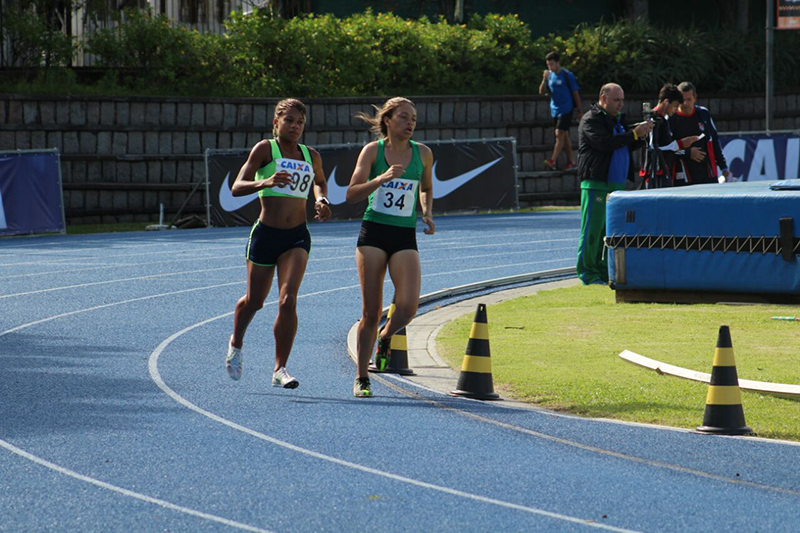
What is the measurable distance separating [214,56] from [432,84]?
5.59 m

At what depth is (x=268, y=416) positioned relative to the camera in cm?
802

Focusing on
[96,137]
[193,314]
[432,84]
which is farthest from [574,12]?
[193,314]

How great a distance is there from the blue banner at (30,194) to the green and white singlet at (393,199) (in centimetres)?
1509

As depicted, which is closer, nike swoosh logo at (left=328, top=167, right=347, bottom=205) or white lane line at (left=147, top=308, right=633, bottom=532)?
white lane line at (left=147, top=308, right=633, bottom=532)

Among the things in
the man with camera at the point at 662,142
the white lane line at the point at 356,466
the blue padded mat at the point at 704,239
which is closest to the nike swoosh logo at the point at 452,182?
the man with camera at the point at 662,142

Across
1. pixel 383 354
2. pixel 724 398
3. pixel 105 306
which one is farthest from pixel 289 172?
pixel 105 306

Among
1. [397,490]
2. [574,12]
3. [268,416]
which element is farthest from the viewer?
[574,12]

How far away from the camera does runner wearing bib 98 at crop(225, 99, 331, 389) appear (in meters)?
8.73

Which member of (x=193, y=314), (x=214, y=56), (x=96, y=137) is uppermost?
(x=214, y=56)

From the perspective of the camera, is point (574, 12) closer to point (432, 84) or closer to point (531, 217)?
point (432, 84)

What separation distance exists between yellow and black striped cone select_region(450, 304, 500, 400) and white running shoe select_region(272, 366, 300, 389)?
119cm

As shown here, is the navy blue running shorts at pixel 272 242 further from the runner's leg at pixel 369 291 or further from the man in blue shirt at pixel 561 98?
the man in blue shirt at pixel 561 98

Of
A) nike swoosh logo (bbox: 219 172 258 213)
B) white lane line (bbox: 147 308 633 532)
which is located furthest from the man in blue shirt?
white lane line (bbox: 147 308 633 532)

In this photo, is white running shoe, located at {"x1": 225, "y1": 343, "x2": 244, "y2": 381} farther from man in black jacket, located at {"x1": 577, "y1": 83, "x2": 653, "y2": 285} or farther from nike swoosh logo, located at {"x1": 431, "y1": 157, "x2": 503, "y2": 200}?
nike swoosh logo, located at {"x1": 431, "y1": 157, "x2": 503, "y2": 200}
